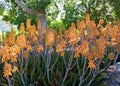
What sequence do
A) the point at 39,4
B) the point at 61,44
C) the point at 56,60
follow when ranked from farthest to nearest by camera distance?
the point at 39,4 < the point at 56,60 < the point at 61,44

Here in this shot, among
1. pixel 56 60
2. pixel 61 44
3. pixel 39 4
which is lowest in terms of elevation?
pixel 56 60

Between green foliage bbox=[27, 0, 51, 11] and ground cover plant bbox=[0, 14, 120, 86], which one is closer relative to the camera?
ground cover plant bbox=[0, 14, 120, 86]

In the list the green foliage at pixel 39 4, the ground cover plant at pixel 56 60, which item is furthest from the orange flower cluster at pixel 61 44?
the green foliage at pixel 39 4

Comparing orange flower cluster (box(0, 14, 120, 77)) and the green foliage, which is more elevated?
orange flower cluster (box(0, 14, 120, 77))

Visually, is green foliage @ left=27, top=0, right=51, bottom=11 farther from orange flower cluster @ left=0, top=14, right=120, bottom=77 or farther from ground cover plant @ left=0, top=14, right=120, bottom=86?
ground cover plant @ left=0, top=14, right=120, bottom=86

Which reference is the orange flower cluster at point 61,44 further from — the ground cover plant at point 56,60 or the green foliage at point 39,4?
the green foliage at point 39,4

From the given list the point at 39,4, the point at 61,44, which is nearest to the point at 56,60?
→ the point at 61,44

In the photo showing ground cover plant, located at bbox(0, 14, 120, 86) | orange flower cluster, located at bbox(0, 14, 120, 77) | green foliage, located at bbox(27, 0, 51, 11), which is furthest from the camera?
green foliage, located at bbox(27, 0, 51, 11)

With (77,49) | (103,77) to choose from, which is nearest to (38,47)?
(77,49)

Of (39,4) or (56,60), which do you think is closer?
(56,60)

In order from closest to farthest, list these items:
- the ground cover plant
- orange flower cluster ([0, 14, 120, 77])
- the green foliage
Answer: orange flower cluster ([0, 14, 120, 77]) → the ground cover plant → the green foliage

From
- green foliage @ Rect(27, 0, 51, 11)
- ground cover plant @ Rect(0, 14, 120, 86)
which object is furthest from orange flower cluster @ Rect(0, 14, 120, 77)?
green foliage @ Rect(27, 0, 51, 11)

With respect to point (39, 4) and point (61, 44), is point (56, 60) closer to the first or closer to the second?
point (61, 44)

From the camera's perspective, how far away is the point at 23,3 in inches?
667
